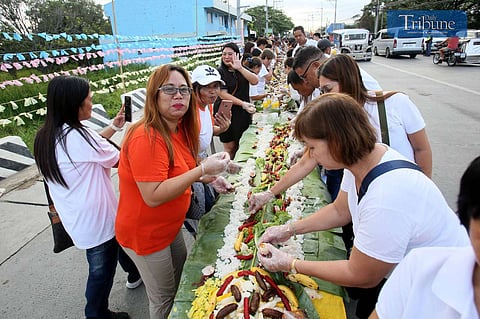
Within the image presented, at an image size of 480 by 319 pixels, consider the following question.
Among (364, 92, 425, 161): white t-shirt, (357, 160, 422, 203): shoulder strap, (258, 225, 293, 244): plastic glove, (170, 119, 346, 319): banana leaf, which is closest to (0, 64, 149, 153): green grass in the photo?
(170, 119, 346, 319): banana leaf

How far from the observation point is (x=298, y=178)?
7.95 feet

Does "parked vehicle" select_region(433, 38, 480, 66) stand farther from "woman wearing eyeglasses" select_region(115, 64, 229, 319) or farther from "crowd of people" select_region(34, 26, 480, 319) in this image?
"woman wearing eyeglasses" select_region(115, 64, 229, 319)

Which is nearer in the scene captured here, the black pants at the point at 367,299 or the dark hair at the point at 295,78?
the black pants at the point at 367,299

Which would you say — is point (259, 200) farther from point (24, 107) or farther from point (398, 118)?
point (24, 107)

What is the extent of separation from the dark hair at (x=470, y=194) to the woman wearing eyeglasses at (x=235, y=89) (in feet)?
11.4

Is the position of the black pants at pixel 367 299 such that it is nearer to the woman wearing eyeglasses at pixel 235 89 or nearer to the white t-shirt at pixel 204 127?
the white t-shirt at pixel 204 127

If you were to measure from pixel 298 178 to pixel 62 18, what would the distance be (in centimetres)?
2212

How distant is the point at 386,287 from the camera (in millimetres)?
934

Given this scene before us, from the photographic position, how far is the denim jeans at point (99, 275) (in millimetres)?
2174

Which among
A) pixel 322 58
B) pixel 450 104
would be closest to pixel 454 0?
pixel 450 104

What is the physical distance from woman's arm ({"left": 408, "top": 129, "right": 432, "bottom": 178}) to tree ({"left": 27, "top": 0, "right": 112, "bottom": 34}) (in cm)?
2130

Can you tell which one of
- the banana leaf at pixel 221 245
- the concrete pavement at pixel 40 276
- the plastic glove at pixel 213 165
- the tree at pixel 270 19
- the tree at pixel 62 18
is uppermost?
the tree at pixel 270 19

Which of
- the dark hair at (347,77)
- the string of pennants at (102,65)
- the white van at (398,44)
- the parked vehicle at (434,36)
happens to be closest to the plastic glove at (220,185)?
the dark hair at (347,77)

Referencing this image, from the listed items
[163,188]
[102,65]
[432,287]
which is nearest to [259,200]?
[163,188]
